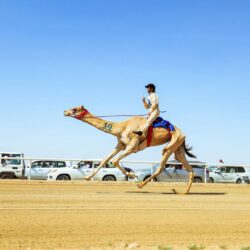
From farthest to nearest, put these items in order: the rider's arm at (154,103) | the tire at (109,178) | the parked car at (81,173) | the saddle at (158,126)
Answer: the tire at (109,178) < the parked car at (81,173) < the saddle at (158,126) < the rider's arm at (154,103)

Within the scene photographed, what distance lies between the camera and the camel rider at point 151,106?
13.7 m

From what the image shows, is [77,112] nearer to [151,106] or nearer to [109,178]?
[151,106]

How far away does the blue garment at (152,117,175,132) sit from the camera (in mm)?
14228

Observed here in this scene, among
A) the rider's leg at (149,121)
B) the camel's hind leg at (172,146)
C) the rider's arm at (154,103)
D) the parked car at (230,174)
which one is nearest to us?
the rider's arm at (154,103)

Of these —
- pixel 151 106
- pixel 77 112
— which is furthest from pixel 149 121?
pixel 77 112

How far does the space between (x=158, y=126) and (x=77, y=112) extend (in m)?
2.33

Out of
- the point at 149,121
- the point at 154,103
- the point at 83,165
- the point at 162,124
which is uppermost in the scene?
the point at 154,103

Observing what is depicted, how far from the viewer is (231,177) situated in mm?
34594

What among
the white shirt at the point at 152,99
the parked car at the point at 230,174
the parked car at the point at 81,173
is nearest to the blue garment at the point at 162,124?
the white shirt at the point at 152,99

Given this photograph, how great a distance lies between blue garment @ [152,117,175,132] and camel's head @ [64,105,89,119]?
207 centimetres

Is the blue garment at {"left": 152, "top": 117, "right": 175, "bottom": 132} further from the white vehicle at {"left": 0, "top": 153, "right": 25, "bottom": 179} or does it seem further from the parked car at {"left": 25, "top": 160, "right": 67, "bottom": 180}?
the white vehicle at {"left": 0, "top": 153, "right": 25, "bottom": 179}

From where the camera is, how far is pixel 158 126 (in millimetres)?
14266

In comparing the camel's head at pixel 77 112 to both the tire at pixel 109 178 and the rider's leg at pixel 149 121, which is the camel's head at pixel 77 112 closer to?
the rider's leg at pixel 149 121

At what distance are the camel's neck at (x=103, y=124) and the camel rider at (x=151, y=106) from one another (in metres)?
0.87
